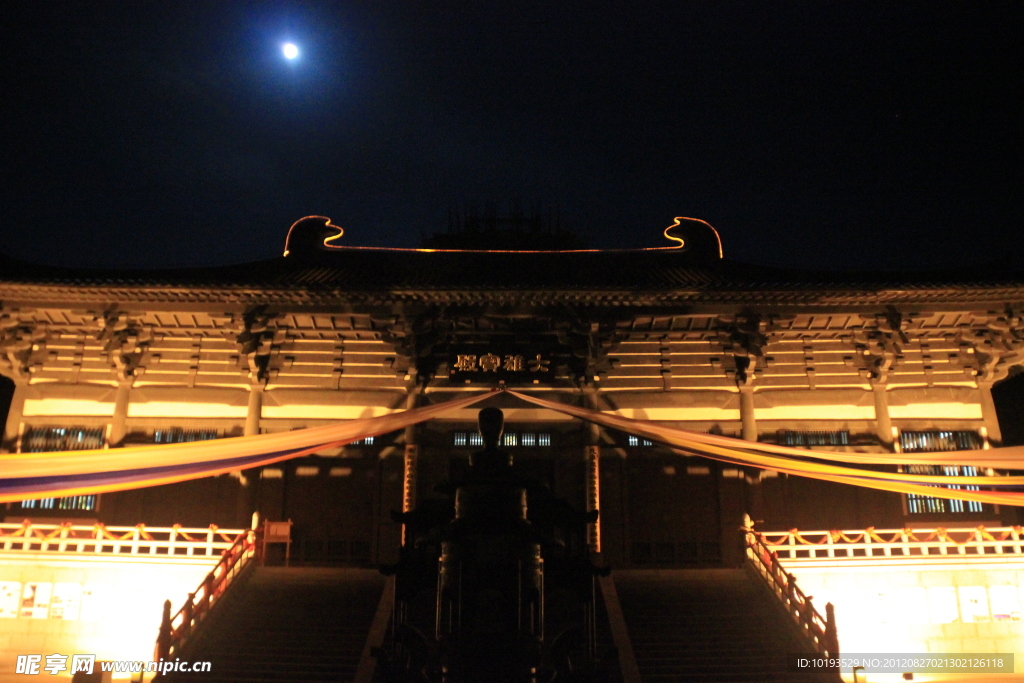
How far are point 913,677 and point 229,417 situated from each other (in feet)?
44.3

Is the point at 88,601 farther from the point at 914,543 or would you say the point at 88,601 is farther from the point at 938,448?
the point at 938,448

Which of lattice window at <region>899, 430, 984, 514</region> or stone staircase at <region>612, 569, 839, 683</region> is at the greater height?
lattice window at <region>899, 430, 984, 514</region>

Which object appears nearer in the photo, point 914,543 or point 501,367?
point 914,543

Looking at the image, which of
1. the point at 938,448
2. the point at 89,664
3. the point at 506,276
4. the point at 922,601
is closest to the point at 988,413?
the point at 938,448

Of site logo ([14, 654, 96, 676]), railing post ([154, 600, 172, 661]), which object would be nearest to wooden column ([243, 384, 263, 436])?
site logo ([14, 654, 96, 676])

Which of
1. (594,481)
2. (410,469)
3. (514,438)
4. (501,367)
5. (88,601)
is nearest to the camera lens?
(88,601)

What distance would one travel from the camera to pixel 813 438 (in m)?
16.7

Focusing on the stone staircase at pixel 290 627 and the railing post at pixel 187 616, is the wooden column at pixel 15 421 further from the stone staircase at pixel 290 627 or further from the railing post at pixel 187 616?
the railing post at pixel 187 616

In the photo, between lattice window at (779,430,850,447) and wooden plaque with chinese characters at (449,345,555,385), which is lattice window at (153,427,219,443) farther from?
lattice window at (779,430,850,447)

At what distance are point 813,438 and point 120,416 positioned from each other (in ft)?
47.6

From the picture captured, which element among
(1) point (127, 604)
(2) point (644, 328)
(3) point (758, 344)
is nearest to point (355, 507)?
(1) point (127, 604)

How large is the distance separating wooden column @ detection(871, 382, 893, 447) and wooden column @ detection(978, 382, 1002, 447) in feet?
6.68

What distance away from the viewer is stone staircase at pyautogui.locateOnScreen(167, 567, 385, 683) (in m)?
10.8

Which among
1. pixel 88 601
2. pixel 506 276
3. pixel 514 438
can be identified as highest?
pixel 506 276
